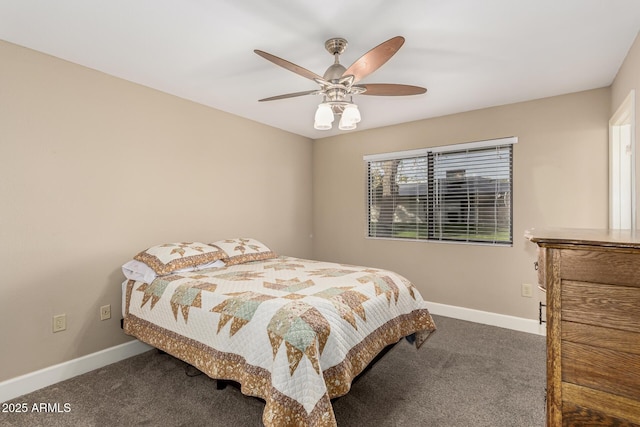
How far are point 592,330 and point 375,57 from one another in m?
1.51

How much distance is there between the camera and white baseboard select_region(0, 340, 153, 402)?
2107 millimetres

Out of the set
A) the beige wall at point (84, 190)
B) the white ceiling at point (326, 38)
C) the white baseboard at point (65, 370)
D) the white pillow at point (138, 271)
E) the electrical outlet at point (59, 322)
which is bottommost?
the white baseboard at point (65, 370)

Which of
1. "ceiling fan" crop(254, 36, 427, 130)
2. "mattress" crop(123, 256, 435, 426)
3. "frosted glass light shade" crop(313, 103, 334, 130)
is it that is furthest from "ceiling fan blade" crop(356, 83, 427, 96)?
"mattress" crop(123, 256, 435, 426)

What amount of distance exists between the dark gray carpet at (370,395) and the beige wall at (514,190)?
84 cm

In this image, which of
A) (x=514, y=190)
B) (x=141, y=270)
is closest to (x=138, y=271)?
(x=141, y=270)

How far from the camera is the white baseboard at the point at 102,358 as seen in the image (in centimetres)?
213

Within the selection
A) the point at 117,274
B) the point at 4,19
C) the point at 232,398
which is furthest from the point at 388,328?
the point at 4,19

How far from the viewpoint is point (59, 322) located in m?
2.34

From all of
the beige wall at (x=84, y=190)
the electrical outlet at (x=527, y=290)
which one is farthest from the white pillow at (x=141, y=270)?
the electrical outlet at (x=527, y=290)

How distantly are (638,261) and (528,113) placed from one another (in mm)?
2647

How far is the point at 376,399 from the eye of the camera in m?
2.05

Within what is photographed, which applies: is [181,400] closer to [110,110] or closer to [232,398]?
[232,398]

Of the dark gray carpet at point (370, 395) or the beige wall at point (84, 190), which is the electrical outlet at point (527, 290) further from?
the beige wall at point (84, 190)

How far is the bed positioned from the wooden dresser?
3.00ft
